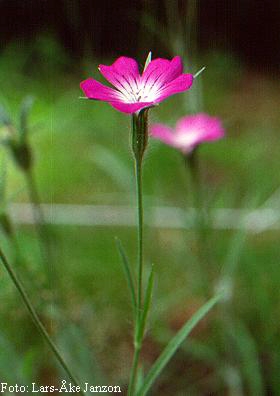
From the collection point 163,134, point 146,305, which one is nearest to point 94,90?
point 146,305

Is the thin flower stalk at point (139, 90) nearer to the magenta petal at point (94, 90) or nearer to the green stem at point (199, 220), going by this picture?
the magenta petal at point (94, 90)

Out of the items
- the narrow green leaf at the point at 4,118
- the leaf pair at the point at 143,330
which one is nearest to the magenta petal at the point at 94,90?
the leaf pair at the point at 143,330

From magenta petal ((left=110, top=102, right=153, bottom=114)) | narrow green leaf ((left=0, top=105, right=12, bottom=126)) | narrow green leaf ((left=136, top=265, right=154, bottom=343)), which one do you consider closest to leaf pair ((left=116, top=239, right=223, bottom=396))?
narrow green leaf ((left=136, top=265, right=154, bottom=343))

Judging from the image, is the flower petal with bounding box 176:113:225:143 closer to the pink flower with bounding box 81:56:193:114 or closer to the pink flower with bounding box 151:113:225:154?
the pink flower with bounding box 151:113:225:154

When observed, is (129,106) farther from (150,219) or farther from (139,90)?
(150,219)

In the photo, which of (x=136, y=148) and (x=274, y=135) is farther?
(x=274, y=135)

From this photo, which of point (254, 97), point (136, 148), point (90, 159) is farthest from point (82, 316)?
point (254, 97)

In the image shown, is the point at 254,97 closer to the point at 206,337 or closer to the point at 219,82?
the point at 219,82
